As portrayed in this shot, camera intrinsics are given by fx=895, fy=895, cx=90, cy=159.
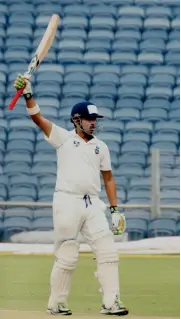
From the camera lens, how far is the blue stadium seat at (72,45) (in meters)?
19.4

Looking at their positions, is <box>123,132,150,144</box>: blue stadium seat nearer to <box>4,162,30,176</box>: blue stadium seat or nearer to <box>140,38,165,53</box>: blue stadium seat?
<box>4,162,30,176</box>: blue stadium seat

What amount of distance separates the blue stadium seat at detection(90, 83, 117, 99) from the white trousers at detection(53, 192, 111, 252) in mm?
12054

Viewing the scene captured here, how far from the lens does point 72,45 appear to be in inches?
765

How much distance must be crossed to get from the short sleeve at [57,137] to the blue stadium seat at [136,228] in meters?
8.50

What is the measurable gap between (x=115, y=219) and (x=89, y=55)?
13.2m

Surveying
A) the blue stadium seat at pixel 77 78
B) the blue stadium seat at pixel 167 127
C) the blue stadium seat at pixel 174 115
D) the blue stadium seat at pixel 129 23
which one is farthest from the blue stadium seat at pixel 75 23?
the blue stadium seat at pixel 167 127

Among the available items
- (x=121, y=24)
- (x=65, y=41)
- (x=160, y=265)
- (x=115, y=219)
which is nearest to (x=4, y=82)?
(x=65, y=41)

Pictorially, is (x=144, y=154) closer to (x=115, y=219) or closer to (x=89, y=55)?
(x=89, y=55)

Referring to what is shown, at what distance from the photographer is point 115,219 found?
632 cm

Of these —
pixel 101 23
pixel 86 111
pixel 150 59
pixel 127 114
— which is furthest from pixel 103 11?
pixel 86 111

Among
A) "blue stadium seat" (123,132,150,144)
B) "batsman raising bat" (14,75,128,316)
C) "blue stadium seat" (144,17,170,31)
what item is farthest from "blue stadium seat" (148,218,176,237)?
"batsman raising bat" (14,75,128,316)

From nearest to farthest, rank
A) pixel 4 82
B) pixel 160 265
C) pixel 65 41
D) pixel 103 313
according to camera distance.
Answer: pixel 103 313 < pixel 160 265 < pixel 4 82 < pixel 65 41

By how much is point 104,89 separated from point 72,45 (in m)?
1.73

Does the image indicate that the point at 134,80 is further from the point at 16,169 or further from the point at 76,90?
the point at 16,169
